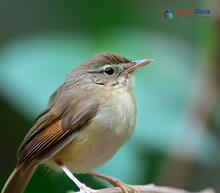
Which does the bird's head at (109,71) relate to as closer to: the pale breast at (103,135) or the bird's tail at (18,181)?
the pale breast at (103,135)

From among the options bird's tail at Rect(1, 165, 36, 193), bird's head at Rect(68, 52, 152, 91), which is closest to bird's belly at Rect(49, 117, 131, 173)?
bird's tail at Rect(1, 165, 36, 193)

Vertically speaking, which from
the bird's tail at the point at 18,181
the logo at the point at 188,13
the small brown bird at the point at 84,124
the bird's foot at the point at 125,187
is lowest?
A: the bird's foot at the point at 125,187

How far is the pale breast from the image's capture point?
2785 mm

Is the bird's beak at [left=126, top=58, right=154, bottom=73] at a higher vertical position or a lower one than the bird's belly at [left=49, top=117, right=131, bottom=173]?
higher

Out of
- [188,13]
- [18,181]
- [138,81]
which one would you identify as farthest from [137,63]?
[18,181]

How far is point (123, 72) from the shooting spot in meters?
2.98

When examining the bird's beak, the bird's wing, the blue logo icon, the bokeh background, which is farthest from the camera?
the blue logo icon

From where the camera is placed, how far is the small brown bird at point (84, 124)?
2.78 meters

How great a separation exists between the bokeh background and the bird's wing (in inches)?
9.3

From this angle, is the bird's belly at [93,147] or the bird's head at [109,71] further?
the bird's head at [109,71]

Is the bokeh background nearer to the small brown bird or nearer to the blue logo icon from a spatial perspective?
the blue logo icon

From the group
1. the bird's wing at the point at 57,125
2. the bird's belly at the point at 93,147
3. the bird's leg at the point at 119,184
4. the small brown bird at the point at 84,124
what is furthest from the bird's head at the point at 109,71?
the bird's leg at the point at 119,184

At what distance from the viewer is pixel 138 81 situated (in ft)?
10.7

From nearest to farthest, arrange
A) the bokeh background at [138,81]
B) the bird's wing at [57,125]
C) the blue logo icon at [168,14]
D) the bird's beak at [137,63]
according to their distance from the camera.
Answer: the bird's wing at [57,125]
the bird's beak at [137,63]
the bokeh background at [138,81]
the blue logo icon at [168,14]
